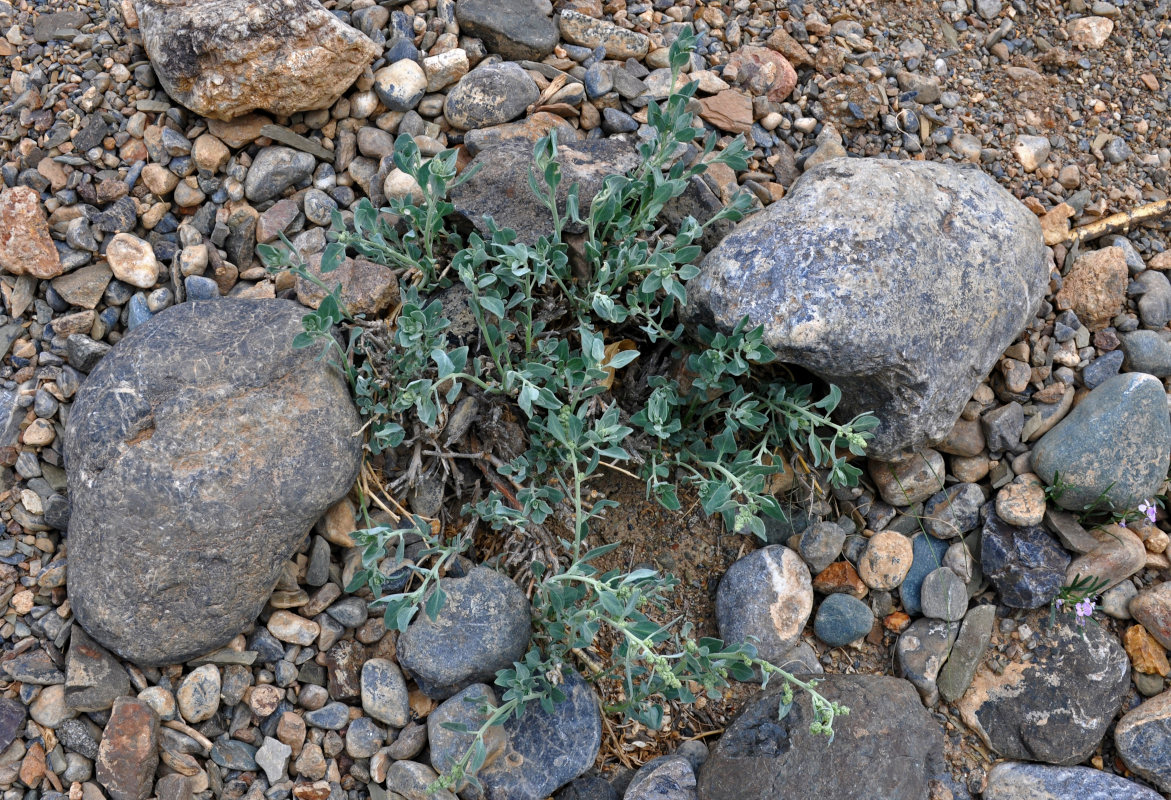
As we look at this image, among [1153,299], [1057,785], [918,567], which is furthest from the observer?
[1153,299]

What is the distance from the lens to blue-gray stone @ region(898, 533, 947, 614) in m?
3.46

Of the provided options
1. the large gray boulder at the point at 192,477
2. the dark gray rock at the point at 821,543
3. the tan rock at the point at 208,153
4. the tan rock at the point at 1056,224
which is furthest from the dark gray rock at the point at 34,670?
the tan rock at the point at 1056,224

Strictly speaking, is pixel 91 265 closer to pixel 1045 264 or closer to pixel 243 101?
→ pixel 243 101

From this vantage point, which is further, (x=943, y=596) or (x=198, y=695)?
(x=943, y=596)

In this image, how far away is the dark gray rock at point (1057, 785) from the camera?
3135 mm

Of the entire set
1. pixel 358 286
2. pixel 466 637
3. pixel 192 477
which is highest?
pixel 358 286

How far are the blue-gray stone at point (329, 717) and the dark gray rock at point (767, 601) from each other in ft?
4.49

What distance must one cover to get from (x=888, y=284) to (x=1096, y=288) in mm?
1242

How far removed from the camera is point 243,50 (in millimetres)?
3281

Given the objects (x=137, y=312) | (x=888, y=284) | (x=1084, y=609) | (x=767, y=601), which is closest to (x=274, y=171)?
(x=137, y=312)

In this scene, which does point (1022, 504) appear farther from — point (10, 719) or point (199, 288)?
point (10, 719)

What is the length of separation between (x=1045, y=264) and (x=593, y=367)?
1910 millimetres

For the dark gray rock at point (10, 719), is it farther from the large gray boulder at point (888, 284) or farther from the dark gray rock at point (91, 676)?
the large gray boulder at point (888, 284)

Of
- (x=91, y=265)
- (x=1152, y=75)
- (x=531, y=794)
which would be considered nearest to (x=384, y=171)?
(x=91, y=265)
